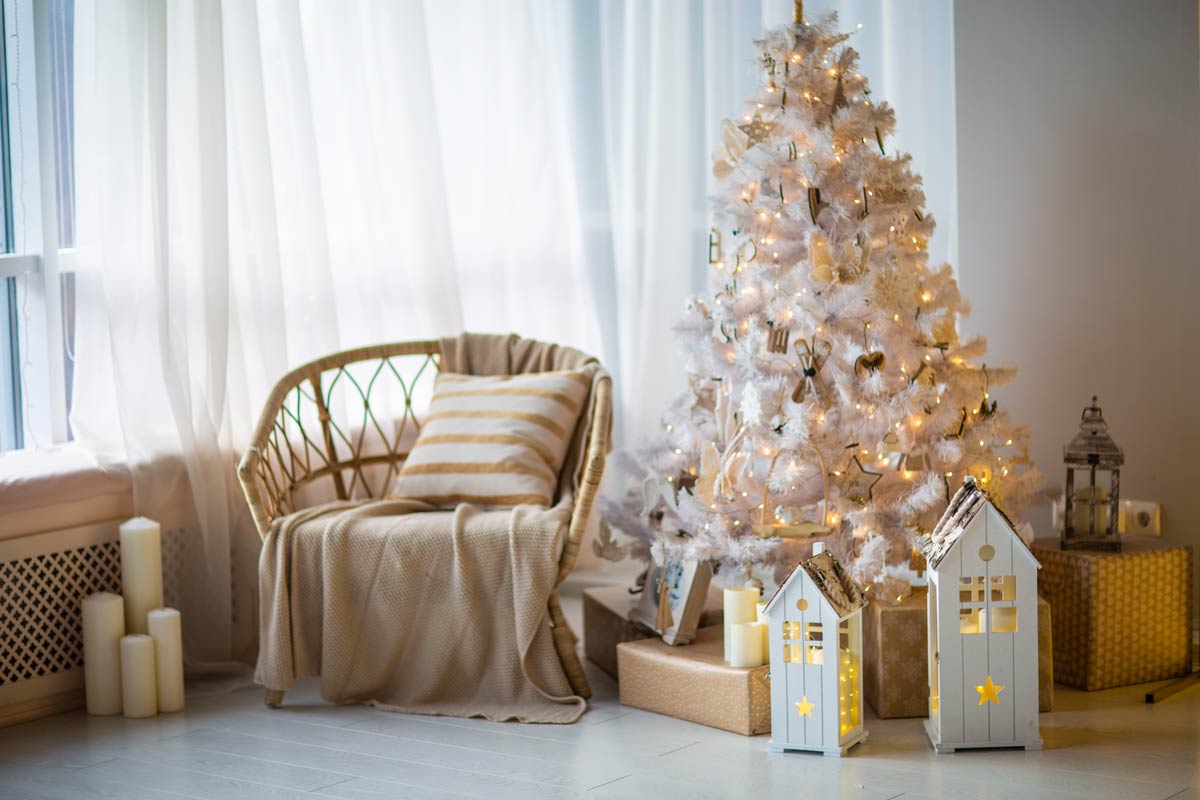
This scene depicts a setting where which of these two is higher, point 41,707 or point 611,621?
point 611,621

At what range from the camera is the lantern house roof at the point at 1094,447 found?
10.1 ft

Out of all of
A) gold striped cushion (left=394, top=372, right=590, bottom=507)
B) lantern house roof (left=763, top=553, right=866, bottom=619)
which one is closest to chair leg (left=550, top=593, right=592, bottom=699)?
gold striped cushion (left=394, top=372, right=590, bottom=507)

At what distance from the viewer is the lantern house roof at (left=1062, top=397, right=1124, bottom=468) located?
10.1ft

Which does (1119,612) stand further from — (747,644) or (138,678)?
(138,678)

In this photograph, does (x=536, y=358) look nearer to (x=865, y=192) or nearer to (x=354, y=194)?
(x=354, y=194)

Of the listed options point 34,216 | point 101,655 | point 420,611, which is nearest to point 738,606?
point 420,611

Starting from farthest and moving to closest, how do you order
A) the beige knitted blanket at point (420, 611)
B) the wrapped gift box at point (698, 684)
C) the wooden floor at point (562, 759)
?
the beige knitted blanket at point (420, 611), the wrapped gift box at point (698, 684), the wooden floor at point (562, 759)

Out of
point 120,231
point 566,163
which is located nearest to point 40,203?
point 120,231

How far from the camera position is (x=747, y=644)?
281 cm

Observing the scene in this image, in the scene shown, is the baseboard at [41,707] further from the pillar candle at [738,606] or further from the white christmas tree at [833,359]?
the pillar candle at [738,606]

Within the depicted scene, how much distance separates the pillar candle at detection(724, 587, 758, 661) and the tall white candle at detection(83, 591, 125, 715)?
1377 mm

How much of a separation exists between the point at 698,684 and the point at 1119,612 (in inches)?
37.7

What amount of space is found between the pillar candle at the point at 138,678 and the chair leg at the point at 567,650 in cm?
91

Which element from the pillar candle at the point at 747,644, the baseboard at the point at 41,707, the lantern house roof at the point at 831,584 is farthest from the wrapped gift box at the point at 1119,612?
the baseboard at the point at 41,707
